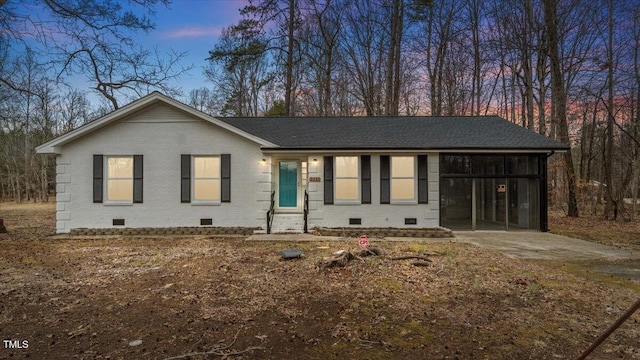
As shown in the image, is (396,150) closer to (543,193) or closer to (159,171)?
(543,193)

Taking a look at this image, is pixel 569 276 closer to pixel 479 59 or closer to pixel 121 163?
pixel 121 163

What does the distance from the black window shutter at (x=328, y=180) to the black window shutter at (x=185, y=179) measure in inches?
185

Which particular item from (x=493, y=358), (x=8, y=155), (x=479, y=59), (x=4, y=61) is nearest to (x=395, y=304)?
(x=493, y=358)

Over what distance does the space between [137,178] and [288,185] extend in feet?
17.2

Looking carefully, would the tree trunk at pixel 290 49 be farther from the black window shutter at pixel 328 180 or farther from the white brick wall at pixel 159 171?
the black window shutter at pixel 328 180

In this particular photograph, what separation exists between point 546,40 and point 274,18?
49.0 feet

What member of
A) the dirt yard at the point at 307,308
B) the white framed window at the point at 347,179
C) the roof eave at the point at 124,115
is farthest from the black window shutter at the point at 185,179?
the white framed window at the point at 347,179

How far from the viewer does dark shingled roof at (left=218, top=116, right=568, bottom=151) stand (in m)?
11.3

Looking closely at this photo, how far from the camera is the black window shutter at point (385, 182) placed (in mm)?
11422

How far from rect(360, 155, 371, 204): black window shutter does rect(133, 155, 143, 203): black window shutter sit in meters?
7.63

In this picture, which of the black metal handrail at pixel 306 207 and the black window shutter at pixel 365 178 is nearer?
the black metal handrail at pixel 306 207

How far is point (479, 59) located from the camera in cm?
2212

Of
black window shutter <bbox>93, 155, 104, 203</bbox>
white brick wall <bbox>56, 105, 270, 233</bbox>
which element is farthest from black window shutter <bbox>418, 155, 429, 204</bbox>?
black window shutter <bbox>93, 155, 104, 203</bbox>

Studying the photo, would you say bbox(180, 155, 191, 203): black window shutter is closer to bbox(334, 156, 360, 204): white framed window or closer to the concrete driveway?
bbox(334, 156, 360, 204): white framed window
